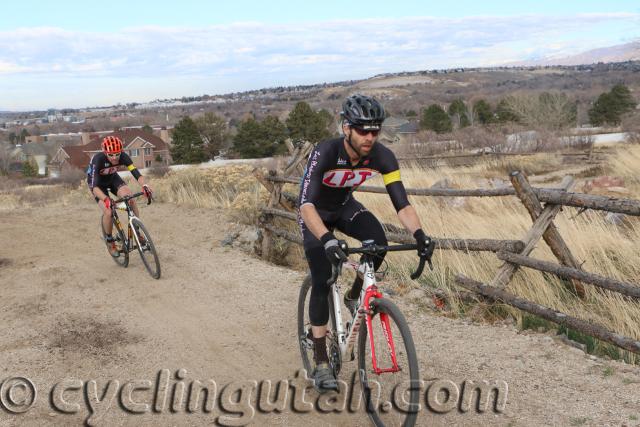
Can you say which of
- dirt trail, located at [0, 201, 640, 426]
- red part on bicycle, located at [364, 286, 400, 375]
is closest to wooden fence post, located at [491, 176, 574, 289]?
dirt trail, located at [0, 201, 640, 426]

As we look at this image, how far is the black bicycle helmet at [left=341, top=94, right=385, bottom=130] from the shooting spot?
3668 mm

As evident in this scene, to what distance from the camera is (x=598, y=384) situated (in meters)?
4.21

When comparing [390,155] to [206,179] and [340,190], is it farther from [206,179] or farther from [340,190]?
[206,179]

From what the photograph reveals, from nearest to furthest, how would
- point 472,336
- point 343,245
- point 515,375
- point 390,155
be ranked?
point 343,245
point 390,155
point 515,375
point 472,336

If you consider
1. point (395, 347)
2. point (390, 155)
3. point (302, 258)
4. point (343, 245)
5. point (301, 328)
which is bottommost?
point (302, 258)

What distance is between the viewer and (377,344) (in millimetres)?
3738

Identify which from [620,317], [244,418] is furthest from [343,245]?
[620,317]

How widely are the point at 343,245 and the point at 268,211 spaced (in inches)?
242

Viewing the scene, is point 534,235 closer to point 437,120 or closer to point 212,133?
point 437,120

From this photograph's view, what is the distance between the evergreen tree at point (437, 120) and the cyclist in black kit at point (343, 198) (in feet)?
187

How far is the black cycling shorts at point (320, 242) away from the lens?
4035 millimetres

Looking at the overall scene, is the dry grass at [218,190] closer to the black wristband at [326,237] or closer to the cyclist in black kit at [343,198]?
the cyclist in black kit at [343,198]

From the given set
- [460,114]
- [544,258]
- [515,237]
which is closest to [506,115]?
[460,114]

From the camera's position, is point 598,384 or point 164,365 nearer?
point 598,384
